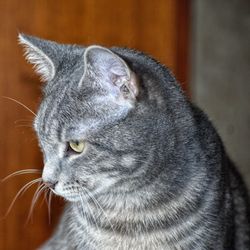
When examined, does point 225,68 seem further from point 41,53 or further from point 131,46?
point 41,53

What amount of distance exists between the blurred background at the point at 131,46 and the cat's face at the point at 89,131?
0.51 metres

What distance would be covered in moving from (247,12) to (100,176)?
168 centimetres

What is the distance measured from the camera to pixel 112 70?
4.60 ft

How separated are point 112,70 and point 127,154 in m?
0.20

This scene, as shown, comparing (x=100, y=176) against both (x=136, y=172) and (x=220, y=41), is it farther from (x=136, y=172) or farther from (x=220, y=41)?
(x=220, y=41)

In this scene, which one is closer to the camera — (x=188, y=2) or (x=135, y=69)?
(x=135, y=69)

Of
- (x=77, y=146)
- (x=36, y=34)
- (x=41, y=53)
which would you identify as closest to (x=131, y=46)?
(x=36, y=34)

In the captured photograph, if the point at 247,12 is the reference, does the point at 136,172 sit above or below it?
below

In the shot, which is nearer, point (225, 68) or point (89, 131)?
point (89, 131)

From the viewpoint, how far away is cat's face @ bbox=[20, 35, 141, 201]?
144cm

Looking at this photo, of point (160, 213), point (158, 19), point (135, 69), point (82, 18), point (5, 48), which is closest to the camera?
A: point (135, 69)

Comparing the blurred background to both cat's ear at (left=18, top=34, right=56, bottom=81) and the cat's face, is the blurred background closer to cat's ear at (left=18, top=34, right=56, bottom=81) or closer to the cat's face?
cat's ear at (left=18, top=34, right=56, bottom=81)

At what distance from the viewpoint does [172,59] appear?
2.79 m

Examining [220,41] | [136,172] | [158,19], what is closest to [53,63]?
[136,172]
